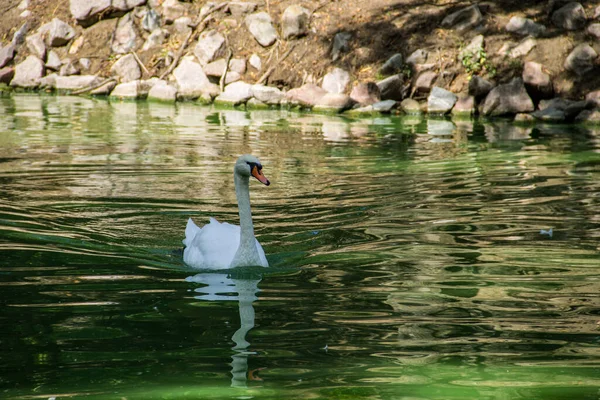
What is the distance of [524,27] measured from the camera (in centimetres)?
2094

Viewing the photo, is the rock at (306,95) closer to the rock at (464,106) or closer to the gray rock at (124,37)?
the rock at (464,106)

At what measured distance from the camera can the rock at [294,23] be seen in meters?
23.2

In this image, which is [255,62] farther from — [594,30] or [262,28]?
[594,30]

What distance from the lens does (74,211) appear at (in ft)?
29.9

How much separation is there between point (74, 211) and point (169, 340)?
442cm

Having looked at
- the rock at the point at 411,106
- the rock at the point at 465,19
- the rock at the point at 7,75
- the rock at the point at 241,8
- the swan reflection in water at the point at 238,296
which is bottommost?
the swan reflection in water at the point at 238,296

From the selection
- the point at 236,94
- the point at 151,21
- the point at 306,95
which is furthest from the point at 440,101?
the point at 151,21

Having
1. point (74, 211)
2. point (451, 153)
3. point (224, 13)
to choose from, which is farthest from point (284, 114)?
point (74, 211)

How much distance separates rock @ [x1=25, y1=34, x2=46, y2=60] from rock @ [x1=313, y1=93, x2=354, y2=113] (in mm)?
9490

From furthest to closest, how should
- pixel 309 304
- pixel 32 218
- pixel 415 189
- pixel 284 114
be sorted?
pixel 284 114 < pixel 415 189 < pixel 32 218 < pixel 309 304

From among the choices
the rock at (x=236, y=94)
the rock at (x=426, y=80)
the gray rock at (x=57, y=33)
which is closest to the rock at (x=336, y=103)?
the rock at (x=426, y=80)

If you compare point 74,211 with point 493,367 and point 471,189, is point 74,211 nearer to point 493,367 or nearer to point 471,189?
point 471,189

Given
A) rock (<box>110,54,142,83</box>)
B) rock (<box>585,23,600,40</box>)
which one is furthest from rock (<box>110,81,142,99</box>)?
rock (<box>585,23,600,40</box>)

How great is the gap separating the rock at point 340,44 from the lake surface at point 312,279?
349 inches
